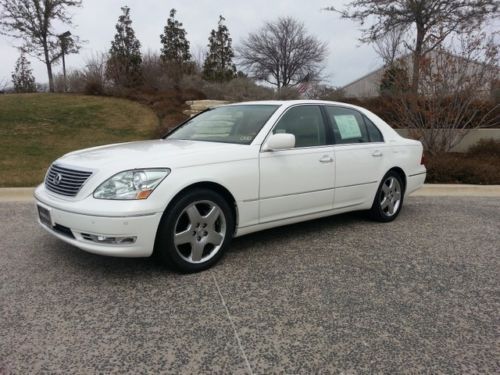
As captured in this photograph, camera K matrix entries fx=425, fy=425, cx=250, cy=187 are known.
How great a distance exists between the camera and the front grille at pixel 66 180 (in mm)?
3324

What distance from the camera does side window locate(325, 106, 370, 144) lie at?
473 centimetres

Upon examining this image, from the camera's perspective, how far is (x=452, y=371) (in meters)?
2.32

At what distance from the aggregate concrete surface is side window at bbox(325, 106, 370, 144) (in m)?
1.14

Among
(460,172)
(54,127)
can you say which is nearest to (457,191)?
(460,172)

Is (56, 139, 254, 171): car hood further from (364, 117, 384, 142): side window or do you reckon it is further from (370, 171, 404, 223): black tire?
(370, 171, 404, 223): black tire

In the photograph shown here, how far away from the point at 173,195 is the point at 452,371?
217 cm

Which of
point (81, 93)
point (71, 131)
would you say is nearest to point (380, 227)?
point (71, 131)

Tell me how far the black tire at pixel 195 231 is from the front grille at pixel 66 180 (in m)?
0.72

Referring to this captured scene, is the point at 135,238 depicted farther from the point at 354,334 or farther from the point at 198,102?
the point at 198,102

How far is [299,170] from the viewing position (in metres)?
4.17

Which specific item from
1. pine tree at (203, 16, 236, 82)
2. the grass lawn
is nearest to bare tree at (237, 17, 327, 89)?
pine tree at (203, 16, 236, 82)

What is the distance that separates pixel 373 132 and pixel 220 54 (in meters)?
34.1

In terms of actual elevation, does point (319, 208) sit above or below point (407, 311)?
above

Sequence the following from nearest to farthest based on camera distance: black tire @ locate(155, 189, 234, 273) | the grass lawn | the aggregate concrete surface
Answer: the aggregate concrete surface < black tire @ locate(155, 189, 234, 273) < the grass lawn
